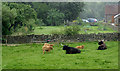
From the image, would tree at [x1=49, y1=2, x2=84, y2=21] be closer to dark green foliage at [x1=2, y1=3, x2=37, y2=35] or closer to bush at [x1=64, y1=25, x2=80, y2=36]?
dark green foliage at [x1=2, y1=3, x2=37, y2=35]

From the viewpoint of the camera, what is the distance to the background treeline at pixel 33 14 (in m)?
32.2

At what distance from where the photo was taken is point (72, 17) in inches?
2384

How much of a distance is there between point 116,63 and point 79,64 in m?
2.48

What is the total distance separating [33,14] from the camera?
39000 millimetres

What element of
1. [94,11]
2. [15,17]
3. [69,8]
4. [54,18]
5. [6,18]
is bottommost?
[94,11]

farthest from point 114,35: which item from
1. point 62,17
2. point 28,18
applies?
point 62,17

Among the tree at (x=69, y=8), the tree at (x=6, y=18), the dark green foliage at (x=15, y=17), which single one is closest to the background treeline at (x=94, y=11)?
the tree at (x=69, y=8)

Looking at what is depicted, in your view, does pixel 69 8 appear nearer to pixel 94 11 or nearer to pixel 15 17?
pixel 15 17

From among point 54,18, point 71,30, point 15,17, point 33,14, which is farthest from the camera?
point 54,18

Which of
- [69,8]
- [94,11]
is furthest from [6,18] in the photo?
[94,11]

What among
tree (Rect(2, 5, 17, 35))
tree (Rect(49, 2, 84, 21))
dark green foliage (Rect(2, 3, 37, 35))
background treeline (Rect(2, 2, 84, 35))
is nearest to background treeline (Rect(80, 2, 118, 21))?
tree (Rect(49, 2, 84, 21))

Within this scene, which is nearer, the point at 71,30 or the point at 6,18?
the point at 71,30

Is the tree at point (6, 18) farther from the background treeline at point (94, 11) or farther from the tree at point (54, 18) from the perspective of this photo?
the background treeline at point (94, 11)

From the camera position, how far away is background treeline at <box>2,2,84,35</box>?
32244mm
